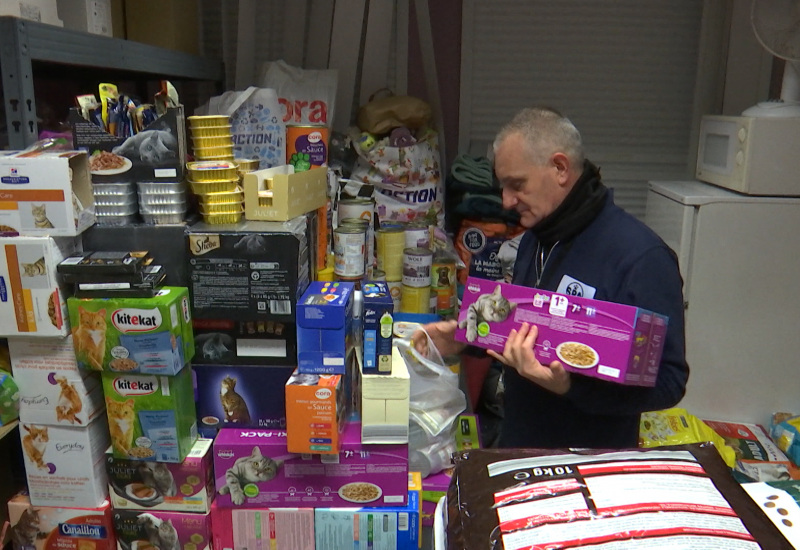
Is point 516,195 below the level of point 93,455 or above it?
above

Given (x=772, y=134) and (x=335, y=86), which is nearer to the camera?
(x=772, y=134)

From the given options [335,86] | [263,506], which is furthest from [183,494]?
[335,86]

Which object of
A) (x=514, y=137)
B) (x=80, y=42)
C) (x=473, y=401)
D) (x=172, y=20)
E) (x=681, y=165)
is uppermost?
(x=172, y=20)

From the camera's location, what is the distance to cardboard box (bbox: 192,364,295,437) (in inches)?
72.0

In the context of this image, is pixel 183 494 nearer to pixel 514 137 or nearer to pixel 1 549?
pixel 1 549

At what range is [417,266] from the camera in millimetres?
2639

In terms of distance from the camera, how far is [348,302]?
173cm

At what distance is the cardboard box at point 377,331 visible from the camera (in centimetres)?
168

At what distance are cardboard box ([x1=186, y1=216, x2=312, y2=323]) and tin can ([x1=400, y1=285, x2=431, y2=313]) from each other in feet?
3.20

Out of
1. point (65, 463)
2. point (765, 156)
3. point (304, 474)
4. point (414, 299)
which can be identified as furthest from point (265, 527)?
point (765, 156)

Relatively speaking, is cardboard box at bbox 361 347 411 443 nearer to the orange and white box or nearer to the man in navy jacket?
the man in navy jacket

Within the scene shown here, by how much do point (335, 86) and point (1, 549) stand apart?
6.99 ft

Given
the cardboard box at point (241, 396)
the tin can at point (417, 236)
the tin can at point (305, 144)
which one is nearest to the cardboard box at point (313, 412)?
the cardboard box at point (241, 396)

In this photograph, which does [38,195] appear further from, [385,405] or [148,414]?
[385,405]
